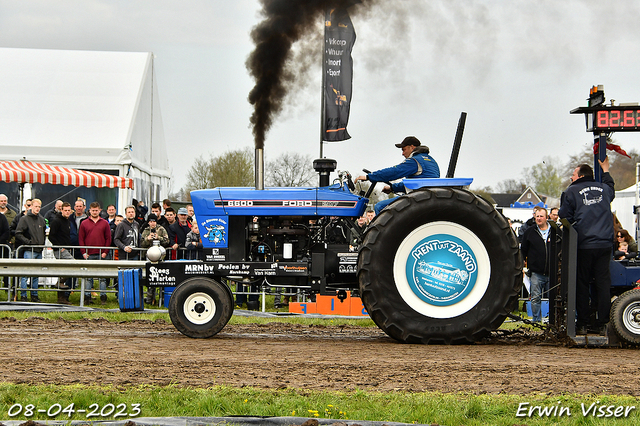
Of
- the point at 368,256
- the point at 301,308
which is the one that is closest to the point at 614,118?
the point at 368,256

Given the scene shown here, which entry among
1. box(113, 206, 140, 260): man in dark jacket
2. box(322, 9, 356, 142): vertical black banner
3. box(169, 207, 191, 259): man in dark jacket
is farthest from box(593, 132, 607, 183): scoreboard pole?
box(322, 9, 356, 142): vertical black banner

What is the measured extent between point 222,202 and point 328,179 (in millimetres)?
1148

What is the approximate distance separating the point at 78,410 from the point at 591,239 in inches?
196

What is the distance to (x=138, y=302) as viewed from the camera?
7660 mm

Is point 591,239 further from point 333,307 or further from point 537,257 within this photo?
point 333,307

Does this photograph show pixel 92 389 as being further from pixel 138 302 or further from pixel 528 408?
pixel 138 302

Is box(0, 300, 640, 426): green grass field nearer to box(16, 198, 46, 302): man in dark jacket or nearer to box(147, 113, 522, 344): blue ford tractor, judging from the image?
box(147, 113, 522, 344): blue ford tractor

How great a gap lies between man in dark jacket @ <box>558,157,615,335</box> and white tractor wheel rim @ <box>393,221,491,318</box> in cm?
100

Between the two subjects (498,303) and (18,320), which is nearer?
(498,303)

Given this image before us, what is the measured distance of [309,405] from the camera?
155 inches

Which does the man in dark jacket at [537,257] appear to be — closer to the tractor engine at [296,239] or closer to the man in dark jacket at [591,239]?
the man in dark jacket at [591,239]

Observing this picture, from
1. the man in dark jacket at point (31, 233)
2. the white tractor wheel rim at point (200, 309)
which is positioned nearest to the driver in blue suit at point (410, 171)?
the white tractor wheel rim at point (200, 309)

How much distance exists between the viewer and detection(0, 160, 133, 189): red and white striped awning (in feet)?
45.2

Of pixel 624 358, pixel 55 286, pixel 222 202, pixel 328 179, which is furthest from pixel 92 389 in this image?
pixel 55 286
